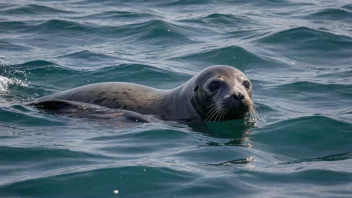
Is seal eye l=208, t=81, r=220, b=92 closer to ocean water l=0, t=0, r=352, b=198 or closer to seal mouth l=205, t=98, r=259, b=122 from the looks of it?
seal mouth l=205, t=98, r=259, b=122

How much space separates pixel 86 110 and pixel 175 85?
8.20 ft

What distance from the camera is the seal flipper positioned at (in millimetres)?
8602

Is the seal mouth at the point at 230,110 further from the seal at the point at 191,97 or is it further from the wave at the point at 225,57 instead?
the wave at the point at 225,57

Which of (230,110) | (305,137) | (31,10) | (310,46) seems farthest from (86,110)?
(31,10)

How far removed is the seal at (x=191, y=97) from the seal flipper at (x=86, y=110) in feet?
0.33

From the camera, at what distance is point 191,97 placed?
356 inches

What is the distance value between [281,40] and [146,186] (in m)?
8.05

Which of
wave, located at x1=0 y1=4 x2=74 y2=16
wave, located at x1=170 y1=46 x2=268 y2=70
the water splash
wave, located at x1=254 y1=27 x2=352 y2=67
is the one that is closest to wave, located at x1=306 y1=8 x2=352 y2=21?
wave, located at x1=254 y1=27 x2=352 y2=67

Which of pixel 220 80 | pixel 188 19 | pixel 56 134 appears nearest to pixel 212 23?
pixel 188 19

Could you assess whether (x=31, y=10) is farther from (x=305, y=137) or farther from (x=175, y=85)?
(x=305, y=137)

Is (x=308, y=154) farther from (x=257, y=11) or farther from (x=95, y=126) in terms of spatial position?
(x=257, y=11)

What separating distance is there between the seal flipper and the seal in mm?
102

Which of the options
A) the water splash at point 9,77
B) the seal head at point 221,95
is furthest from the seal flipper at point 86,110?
Result: the water splash at point 9,77

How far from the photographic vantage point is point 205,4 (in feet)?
57.5
